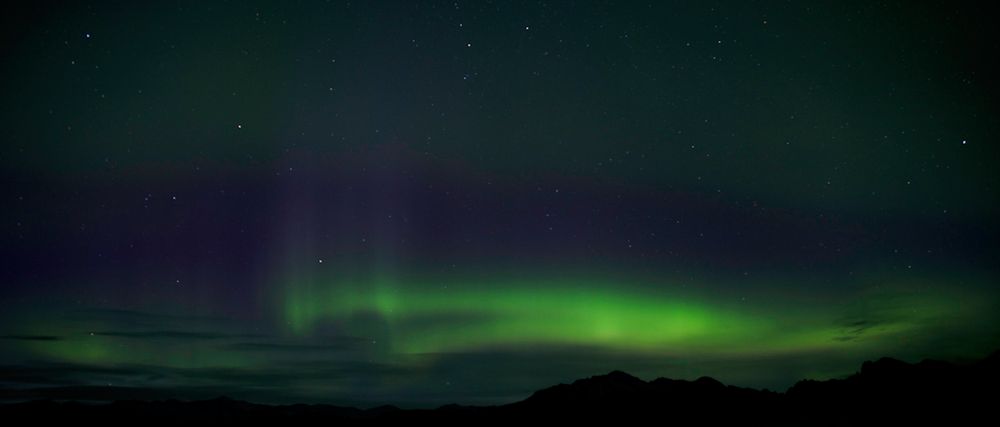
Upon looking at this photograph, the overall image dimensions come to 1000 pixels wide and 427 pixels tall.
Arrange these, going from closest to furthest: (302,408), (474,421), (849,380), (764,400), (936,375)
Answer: (936,375)
(849,380)
(764,400)
(474,421)
(302,408)

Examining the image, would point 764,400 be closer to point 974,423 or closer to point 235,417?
point 974,423

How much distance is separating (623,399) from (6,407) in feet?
339

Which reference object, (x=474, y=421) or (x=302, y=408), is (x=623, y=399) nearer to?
(x=474, y=421)

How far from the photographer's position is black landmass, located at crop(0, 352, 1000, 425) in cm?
5647

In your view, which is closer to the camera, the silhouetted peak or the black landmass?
the black landmass

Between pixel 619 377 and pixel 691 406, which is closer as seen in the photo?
pixel 691 406

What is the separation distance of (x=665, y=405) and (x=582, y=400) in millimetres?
16141

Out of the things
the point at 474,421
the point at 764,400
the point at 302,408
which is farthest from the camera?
the point at 302,408

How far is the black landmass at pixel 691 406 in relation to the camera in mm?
56469

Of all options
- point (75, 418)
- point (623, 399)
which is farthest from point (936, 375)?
point (75, 418)

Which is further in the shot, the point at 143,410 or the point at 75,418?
the point at 143,410

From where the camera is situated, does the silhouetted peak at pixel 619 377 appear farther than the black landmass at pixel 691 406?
Yes

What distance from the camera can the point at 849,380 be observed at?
87.7 m

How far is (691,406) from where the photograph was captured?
102 m
